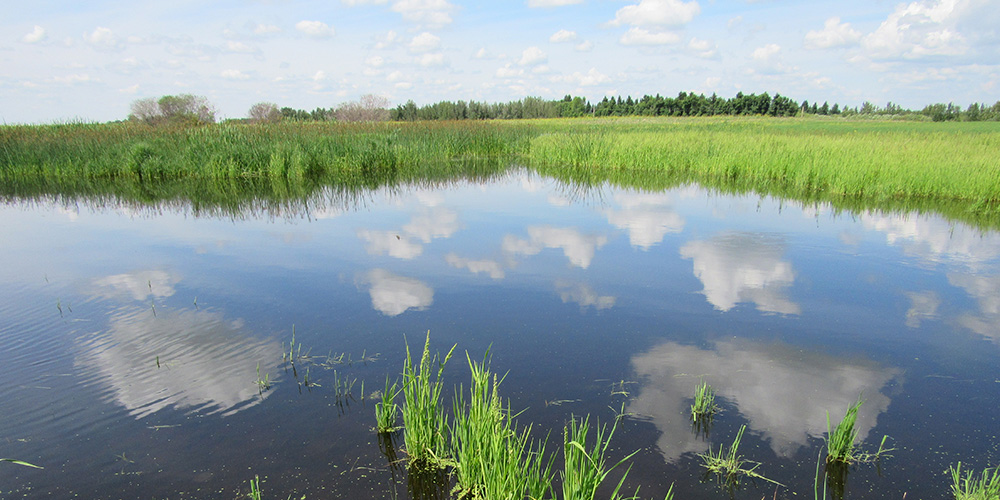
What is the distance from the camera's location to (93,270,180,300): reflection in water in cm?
554

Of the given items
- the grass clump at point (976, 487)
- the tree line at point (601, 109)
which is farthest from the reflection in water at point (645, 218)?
the tree line at point (601, 109)

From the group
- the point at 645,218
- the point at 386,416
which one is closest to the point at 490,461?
the point at 386,416

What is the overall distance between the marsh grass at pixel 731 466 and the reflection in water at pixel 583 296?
2.32 metres

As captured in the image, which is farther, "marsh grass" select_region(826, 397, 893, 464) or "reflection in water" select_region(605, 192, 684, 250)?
"reflection in water" select_region(605, 192, 684, 250)

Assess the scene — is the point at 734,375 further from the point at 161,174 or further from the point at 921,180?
the point at 161,174

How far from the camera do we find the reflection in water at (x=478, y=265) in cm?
625

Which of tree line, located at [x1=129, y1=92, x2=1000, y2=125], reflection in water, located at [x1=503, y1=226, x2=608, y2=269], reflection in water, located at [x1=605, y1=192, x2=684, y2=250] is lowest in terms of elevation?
reflection in water, located at [x1=503, y1=226, x2=608, y2=269]

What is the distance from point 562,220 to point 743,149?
834cm

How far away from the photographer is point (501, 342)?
14.2 ft

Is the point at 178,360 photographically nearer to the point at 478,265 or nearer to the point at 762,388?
the point at 478,265

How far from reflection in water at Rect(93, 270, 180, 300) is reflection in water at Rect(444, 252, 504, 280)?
10.5ft

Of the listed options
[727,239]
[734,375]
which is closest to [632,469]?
[734,375]

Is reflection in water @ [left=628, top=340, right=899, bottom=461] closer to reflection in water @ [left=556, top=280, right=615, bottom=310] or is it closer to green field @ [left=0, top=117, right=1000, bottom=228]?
reflection in water @ [left=556, top=280, right=615, bottom=310]

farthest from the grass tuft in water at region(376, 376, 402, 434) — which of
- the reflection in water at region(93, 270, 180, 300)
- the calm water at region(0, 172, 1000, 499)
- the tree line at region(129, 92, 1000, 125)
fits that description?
the tree line at region(129, 92, 1000, 125)
